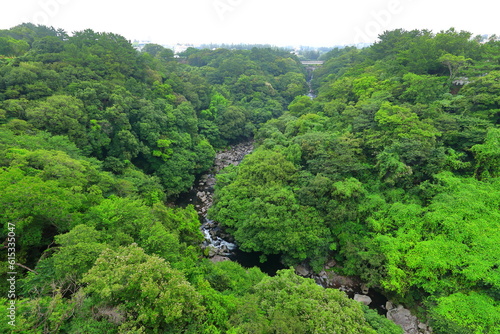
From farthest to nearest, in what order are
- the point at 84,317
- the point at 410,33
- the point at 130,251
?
the point at 410,33, the point at 130,251, the point at 84,317

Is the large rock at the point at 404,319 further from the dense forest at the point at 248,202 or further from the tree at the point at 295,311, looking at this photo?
the tree at the point at 295,311

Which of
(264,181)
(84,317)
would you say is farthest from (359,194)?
(84,317)

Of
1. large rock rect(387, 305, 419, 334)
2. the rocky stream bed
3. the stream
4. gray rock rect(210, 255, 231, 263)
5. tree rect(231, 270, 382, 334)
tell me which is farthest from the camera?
gray rock rect(210, 255, 231, 263)

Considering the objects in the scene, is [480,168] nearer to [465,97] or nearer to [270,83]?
[465,97]

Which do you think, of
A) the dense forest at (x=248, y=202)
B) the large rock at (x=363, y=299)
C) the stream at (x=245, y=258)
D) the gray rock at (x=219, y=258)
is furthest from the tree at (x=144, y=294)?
the large rock at (x=363, y=299)

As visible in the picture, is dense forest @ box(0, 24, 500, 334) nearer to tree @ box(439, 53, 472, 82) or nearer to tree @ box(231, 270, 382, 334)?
tree @ box(231, 270, 382, 334)

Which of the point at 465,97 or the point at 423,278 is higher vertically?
the point at 465,97

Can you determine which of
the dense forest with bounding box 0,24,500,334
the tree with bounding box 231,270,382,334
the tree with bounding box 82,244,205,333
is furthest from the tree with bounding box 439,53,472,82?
the tree with bounding box 82,244,205,333
